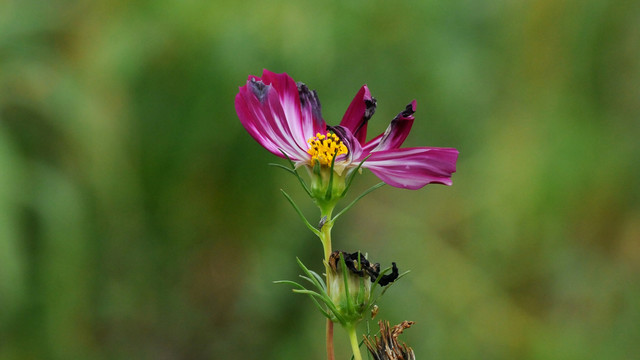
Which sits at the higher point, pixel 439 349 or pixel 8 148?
pixel 8 148

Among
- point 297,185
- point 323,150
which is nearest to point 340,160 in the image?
point 323,150

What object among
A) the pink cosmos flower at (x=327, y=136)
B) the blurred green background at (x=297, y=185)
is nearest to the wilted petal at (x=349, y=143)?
the pink cosmos flower at (x=327, y=136)

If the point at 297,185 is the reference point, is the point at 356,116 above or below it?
below

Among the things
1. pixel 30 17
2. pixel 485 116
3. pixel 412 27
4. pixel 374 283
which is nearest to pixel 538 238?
A: pixel 485 116

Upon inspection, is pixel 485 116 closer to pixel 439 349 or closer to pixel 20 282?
pixel 439 349

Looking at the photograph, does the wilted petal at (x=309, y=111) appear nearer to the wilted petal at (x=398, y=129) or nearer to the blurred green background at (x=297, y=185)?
the wilted petal at (x=398, y=129)

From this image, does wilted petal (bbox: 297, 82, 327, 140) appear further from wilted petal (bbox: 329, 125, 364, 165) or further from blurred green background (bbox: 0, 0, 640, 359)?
blurred green background (bbox: 0, 0, 640, 359)

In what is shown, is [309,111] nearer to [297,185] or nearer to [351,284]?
[351,284]
